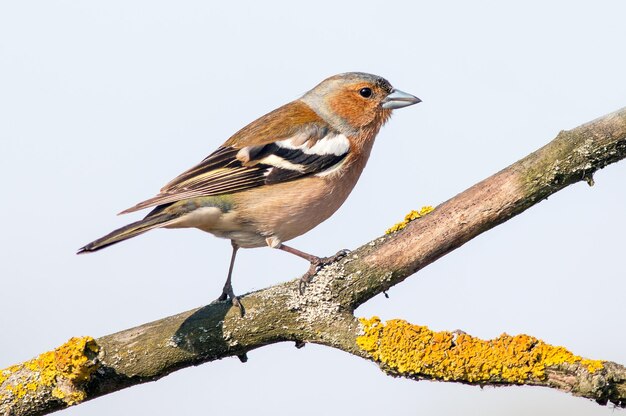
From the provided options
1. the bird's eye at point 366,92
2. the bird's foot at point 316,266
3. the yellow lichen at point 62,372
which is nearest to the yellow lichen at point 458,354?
the bird's foot at point 316,266

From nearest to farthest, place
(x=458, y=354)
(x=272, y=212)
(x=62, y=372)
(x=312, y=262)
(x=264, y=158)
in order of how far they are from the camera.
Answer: (x=458, y=354), (x=62, y=372), (x=312, y=262), (x=272, y=212), (x=264, y=158)

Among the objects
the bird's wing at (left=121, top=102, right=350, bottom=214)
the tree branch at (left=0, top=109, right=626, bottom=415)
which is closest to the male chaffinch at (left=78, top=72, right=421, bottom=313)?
the bird's wing at (left=121, top=102, right=350, bottom=214)

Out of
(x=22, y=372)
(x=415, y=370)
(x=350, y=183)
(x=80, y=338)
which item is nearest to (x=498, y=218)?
(x=415, y=370)

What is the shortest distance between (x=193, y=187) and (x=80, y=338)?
5.74 ft

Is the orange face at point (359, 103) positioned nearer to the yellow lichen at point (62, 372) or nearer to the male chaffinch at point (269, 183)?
the male chaffinch at point (269, 183)

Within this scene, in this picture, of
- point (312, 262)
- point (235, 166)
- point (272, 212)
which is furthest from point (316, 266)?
point (235, 166)

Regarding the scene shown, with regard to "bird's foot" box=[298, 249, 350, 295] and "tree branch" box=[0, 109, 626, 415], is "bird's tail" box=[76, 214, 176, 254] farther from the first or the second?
"bird's foot" box=[298, 249, 350, 295]

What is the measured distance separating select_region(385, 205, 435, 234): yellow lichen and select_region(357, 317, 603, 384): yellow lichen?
0.63m

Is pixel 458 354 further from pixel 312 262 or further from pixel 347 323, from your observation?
pixel 312 262

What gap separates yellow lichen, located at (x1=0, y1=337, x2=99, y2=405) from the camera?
4.70 meters

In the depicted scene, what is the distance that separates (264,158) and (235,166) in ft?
0.87

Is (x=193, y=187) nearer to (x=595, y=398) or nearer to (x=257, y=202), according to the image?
(x=257, y=202)

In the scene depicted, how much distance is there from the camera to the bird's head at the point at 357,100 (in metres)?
7.42

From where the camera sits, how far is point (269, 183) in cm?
647
